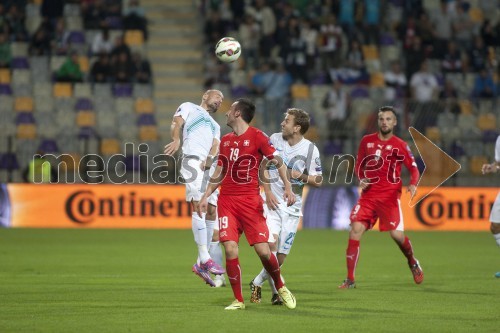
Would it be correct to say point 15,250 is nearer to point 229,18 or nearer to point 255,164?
point 255,164

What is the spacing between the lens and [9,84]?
82.4ft

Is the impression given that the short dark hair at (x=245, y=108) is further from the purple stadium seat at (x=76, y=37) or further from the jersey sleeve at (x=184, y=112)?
the purple stadium seat at (x=76, y=37)

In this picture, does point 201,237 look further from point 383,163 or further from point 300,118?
point 383,163

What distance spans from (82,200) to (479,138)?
9.58 m

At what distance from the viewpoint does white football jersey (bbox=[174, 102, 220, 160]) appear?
490 inches

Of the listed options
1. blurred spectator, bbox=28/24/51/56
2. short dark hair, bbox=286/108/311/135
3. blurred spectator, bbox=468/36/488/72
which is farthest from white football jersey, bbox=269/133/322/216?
blurred spectator, bbox=468/36/488/72

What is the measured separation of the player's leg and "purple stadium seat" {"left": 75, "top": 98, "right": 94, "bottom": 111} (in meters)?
13.2

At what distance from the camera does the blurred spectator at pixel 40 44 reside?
2573cm

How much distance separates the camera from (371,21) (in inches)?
1113

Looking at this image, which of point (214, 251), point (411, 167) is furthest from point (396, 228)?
point (214, 251)

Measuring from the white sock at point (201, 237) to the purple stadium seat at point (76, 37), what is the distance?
15.2 m

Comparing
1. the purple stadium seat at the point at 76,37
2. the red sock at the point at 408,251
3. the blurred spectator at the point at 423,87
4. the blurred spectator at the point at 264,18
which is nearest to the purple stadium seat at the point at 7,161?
the purple stadium seat at the point at 76,37

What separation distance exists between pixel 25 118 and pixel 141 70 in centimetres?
335

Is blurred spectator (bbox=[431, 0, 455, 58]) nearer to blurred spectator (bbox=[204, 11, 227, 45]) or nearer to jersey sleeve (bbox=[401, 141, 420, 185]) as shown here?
blurred spectator (bbox=[204, 11, 227, 45])
